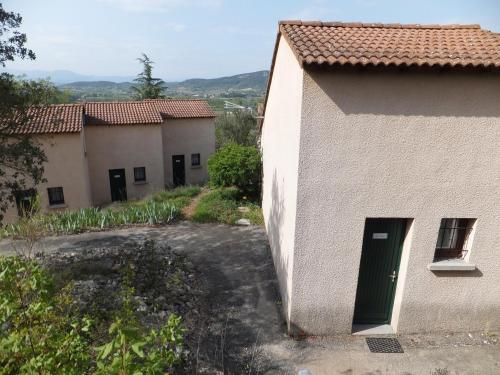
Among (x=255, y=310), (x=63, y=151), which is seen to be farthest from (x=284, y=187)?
(x=63, y=151)

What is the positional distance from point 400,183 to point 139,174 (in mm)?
17912

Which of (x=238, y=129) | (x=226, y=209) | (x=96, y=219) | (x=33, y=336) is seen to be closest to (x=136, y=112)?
(x=96, y=219)

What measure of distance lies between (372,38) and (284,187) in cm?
339

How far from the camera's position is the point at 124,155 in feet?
65.2

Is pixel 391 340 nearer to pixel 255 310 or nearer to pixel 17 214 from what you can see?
pixel 255 310

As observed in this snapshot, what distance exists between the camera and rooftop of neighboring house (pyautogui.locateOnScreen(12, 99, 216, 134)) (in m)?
15.5

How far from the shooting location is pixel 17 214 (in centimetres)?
1562

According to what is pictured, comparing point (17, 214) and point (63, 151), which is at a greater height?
point (63, 151)

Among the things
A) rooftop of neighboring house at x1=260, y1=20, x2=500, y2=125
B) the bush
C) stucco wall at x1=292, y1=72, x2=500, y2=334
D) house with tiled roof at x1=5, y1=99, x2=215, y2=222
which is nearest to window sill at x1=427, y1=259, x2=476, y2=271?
stucco wall at x1=292, y1=72, x2=500, y2=334

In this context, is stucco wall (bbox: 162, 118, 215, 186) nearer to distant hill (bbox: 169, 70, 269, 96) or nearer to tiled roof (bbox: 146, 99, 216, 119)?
tiled roof (bbox: 146, 99, 216, 119)

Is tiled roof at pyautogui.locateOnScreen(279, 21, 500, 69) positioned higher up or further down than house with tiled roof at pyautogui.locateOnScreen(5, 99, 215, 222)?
higher up

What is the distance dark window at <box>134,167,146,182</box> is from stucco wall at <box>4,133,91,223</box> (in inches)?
140

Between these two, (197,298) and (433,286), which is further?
(197,298)

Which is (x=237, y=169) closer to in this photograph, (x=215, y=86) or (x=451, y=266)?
(x=451, y=266)
